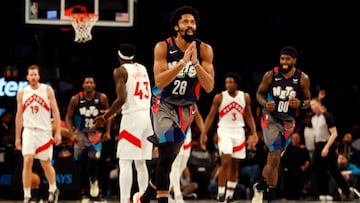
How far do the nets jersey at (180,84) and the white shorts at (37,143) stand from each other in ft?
13.5

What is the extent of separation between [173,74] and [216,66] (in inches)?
508

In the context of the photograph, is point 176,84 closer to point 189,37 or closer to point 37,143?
point 189,37

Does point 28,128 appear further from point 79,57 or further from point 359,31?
point 359,31

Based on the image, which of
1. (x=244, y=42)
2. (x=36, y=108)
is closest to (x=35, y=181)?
(x=36, y=108)

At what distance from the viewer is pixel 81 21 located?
14.5 m

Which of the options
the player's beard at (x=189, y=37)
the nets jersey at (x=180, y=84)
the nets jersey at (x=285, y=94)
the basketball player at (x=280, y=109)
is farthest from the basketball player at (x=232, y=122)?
the player's beard at (x=189, y=37)

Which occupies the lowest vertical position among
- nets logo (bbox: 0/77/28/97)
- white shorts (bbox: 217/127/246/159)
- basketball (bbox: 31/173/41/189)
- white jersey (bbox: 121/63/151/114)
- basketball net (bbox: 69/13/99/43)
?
basketball (bbox: 31/173/41/189)

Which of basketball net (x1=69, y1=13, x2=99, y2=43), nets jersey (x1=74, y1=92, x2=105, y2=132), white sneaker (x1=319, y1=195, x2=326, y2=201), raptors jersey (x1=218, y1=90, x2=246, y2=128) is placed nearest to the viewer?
raptors jersey (x1=218, y1=90, x2=246, y2=128)

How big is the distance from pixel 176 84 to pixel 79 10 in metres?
6.64

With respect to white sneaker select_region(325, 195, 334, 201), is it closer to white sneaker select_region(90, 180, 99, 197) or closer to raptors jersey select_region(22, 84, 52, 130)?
white sneaker select_region(90, 180, 99, 197)

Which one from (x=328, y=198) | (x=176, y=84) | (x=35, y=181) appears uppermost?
(x=176, y=84)

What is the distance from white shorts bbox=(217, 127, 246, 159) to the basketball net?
2934 mm

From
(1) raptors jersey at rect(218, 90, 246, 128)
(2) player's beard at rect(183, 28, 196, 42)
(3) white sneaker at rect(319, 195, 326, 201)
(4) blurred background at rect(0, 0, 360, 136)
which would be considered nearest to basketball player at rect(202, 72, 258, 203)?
(1) raptors jersey at rect(218, 90, 246, 128)

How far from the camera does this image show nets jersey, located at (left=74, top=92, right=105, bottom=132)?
45.6 feet
